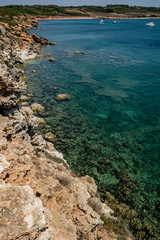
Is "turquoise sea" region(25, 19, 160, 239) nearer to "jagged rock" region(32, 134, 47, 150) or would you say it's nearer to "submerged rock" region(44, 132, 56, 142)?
"submerged rock" region(44, 132, 56, 142)

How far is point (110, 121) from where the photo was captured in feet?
79.3

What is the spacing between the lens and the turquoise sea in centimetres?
1527

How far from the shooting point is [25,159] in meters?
9.32

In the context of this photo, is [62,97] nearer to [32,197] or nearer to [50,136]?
[50,136]

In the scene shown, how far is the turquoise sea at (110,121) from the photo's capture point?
15.3m

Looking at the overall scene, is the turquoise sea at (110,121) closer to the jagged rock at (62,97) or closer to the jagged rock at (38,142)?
the jagged rock at (62,97)

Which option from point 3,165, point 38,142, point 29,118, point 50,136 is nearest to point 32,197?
point 3,165

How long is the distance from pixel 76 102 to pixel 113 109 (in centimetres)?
711

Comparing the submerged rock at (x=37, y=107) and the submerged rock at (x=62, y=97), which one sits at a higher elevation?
the submerged rock at (x=62, y=97)

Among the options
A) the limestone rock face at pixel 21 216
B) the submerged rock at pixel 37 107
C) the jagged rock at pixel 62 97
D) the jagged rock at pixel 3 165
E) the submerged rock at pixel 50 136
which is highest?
the jagged rock at pixel 3 165

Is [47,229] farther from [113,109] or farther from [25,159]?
[113,109]

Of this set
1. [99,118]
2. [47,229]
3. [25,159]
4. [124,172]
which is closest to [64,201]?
[47,229]

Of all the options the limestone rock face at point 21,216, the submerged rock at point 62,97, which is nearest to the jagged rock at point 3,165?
the limestone rock face at point 21,216

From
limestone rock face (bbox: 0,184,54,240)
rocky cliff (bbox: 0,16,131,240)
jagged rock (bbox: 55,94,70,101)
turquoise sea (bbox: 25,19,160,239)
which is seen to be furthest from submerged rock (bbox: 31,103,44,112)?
limestone rock face (bbox: 0,184,54,240)
